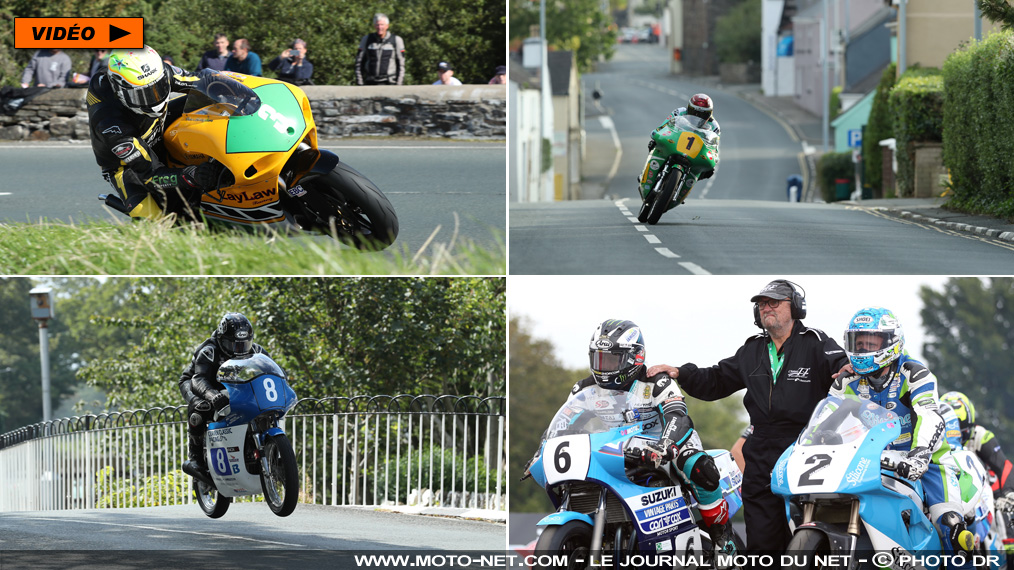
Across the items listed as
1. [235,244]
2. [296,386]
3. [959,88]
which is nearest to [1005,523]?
[235,244]

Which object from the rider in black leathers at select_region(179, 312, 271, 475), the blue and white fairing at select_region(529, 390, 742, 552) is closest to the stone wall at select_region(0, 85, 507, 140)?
the rider in black leathers at select_region(179, 312, 271, 475)

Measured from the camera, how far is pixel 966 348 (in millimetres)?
70812

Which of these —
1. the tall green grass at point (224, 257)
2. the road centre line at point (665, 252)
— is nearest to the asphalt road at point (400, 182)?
the road centre line at point (665, 252)

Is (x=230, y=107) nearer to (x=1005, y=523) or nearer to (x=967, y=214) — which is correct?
(x=1005, y=523)

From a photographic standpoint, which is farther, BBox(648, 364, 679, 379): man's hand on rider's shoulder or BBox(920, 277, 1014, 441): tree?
BBox(920, 277, 1014, 441): tree

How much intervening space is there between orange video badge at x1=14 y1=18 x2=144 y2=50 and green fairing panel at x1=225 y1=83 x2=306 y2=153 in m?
12.4

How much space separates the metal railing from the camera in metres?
11.4

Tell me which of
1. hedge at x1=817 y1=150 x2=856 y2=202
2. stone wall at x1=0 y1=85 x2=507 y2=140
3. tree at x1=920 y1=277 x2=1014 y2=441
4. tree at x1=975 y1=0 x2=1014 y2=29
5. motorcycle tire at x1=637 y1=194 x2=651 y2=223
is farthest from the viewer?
tree at x1=920 y1=277 x2=1014 y2=441

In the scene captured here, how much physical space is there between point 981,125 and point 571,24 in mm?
57975

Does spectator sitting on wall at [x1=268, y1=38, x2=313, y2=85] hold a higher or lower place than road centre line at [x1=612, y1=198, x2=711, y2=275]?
higher

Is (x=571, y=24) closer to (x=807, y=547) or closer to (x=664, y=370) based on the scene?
(x=664, y=370)

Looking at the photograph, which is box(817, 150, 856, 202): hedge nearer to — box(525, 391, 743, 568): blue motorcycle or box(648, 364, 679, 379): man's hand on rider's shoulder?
box(648, 364, 679, 379): man's hand on rider's shoulder

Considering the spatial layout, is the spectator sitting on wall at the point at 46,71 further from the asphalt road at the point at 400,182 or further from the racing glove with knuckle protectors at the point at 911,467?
the racing glove with knuckle protectors at the point at 911,467

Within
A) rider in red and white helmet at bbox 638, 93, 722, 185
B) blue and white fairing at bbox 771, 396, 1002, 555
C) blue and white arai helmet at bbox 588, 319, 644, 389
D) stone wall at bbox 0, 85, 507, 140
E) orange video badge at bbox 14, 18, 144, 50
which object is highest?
orange video badge at bbox 14, 18, 144, 50
